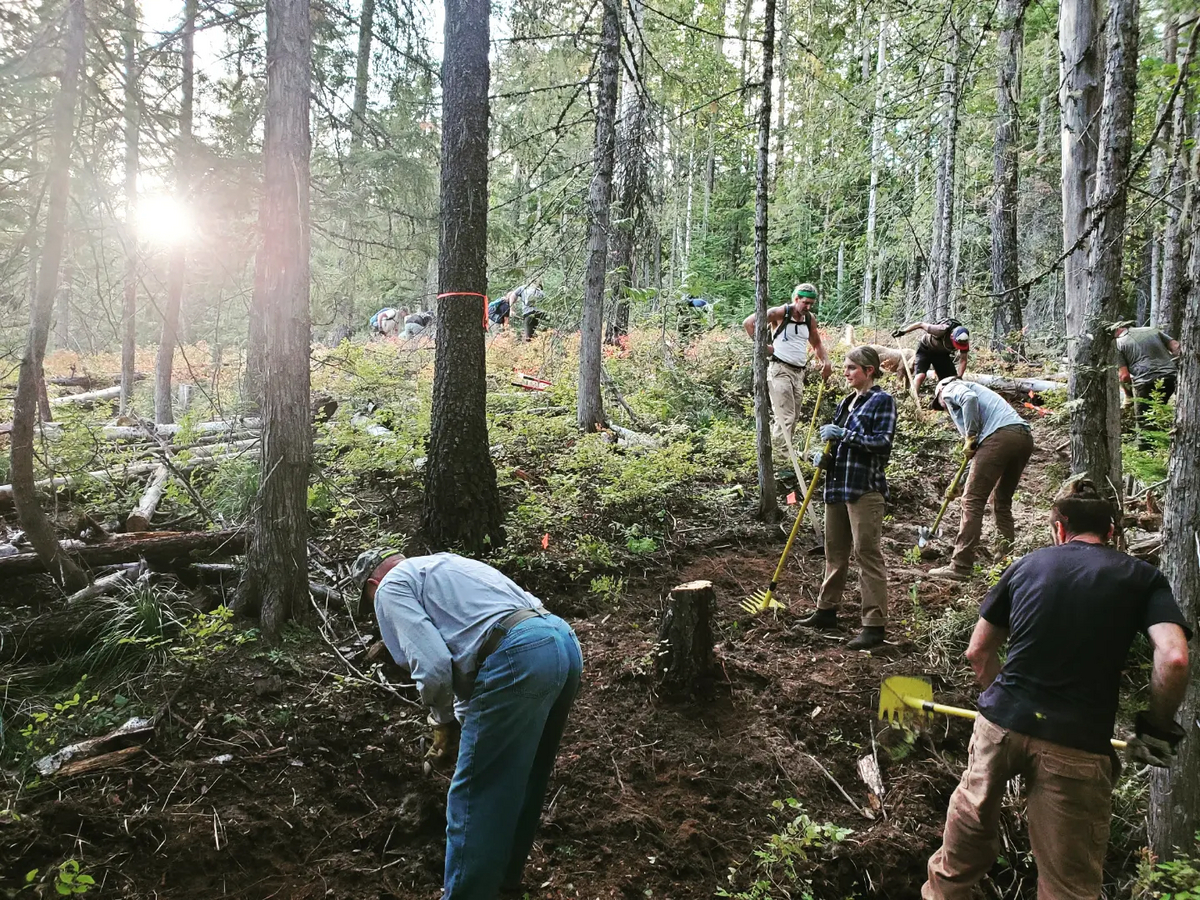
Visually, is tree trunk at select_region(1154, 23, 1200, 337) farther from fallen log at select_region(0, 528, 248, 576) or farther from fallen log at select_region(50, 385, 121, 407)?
fallen log at select_region(50, 385, 121, 407)

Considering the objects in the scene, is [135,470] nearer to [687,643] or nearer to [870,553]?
[687,643]

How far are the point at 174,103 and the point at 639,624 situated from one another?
18.6 ft

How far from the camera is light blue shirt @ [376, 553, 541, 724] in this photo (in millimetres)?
2670

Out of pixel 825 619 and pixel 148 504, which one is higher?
pixel 148 504

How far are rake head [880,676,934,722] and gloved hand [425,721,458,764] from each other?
2.52 meters

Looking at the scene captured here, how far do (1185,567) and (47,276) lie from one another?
6257 millimetres

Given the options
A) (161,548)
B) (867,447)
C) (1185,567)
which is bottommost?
(161,548)

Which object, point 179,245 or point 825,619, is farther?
point 179,245

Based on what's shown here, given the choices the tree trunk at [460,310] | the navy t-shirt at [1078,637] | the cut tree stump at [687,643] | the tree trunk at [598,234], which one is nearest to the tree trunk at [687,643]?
the cut tree stump at [687,643]

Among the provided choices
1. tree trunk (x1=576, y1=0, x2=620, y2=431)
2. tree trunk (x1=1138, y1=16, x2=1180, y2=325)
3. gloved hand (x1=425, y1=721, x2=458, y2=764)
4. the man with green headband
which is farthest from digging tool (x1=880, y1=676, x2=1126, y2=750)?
tree trunk (x1=576, y1=0, x2=620, y2=431)

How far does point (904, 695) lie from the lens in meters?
3.85

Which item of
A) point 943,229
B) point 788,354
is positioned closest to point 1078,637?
point 788,354

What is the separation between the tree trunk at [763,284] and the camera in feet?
22.5

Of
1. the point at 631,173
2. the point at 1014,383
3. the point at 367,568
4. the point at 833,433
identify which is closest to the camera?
the point at 367,568
